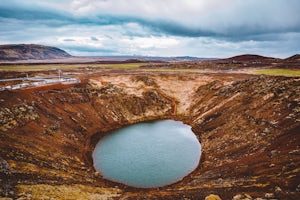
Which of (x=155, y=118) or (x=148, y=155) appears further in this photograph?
(x=155, y=118)

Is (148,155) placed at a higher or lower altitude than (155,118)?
lower

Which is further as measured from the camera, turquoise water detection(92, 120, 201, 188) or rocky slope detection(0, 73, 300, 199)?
turquoise water detection(92, 120, 201, 188)

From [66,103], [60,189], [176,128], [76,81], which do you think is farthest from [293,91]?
[76,81]

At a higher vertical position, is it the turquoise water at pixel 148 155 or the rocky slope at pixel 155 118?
→ the rocky slope at pixel 155 118

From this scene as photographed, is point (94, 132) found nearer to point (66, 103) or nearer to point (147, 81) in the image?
point (66, 103)

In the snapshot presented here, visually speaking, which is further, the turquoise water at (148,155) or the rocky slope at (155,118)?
the turquoise water at (148,155)
